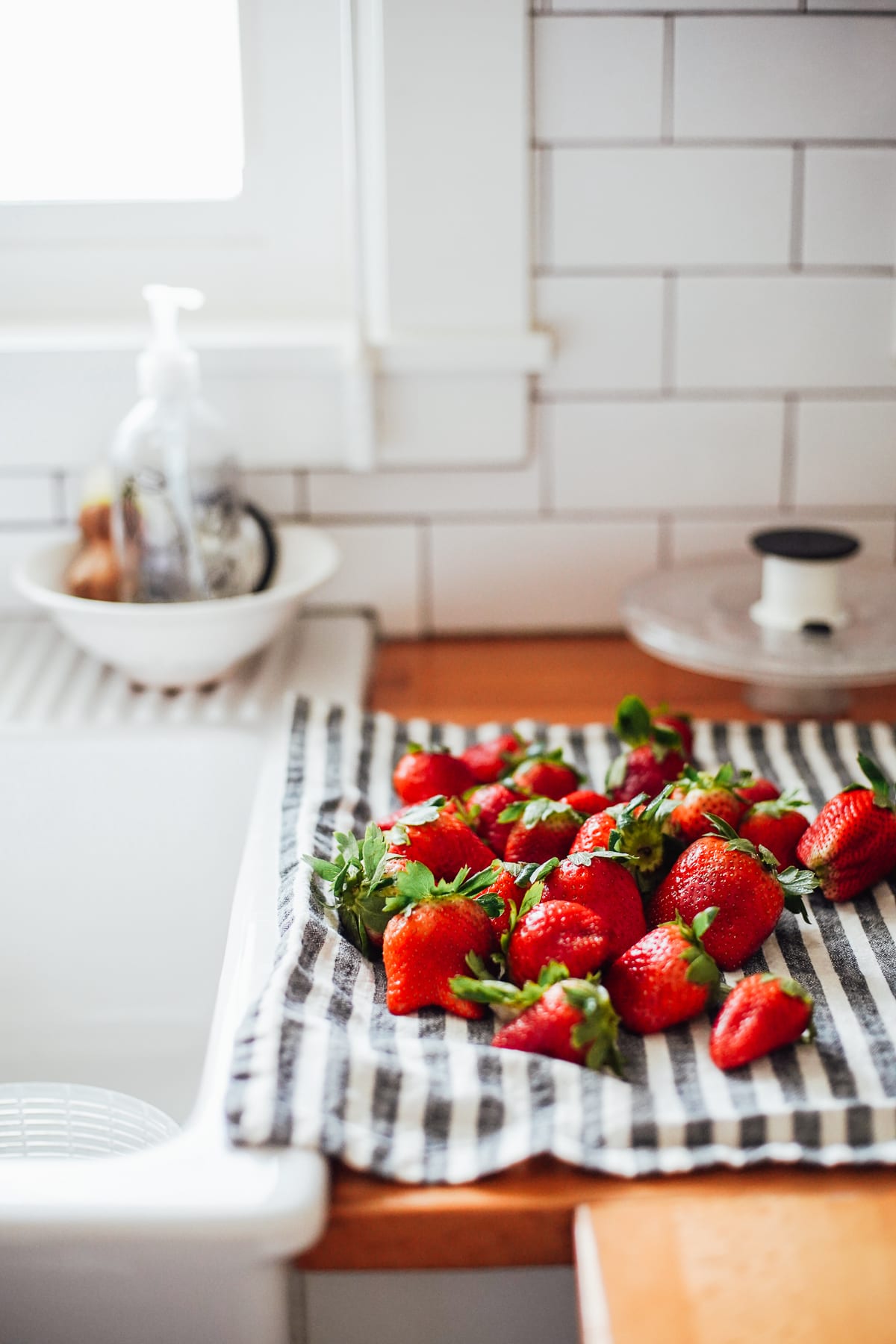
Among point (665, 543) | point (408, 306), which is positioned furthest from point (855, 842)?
point (408, 306)

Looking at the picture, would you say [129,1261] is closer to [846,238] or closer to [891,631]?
[891,631]

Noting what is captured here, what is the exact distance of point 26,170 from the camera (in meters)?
1.14

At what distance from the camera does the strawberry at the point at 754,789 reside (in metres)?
0.79

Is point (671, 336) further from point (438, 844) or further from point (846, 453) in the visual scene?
point (438, 844)

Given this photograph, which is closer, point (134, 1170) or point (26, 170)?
point (134, 1170)

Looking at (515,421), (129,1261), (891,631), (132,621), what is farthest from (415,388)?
(129,1261)

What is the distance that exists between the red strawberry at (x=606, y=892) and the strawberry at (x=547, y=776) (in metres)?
0.13

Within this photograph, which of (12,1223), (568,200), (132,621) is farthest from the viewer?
(568,200)

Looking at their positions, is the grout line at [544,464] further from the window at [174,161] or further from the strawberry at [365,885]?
the strawberry at [365,885]

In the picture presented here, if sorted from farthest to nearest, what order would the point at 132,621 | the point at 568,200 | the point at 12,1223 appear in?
1. the point at 568,200
2. the point at 132,621
3. the point at 12,1223

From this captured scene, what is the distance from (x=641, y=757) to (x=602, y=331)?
44cm

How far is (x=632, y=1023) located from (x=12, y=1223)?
29 cm

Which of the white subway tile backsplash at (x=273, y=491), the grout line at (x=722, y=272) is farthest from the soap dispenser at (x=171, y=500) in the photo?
the grout line at (x=722, y=272)

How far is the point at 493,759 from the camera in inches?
33.5
